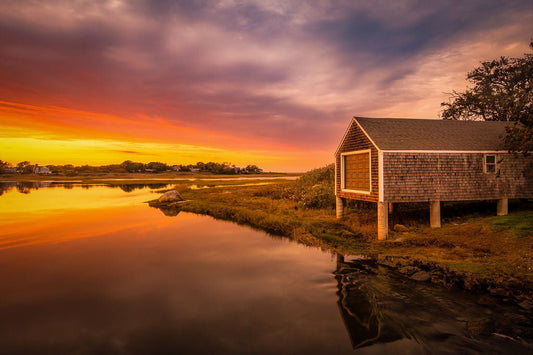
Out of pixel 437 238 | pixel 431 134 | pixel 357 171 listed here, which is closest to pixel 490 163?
pixel 431 134

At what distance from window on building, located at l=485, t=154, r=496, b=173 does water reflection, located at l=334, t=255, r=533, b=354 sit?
1096 cm

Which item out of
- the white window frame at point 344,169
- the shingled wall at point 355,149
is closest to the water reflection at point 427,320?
the shingled wall at point 355,149

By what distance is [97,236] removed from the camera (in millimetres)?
21828

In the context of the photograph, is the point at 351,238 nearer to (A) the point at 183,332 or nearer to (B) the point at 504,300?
(B) the point at 504,300

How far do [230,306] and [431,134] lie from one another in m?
15.4

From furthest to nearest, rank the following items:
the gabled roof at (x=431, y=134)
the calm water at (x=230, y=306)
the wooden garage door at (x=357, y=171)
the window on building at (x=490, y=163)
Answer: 1. the wooden garage door at (x=357, y=171)
2. the window on building at (x=490, y=163)
3. the gabled roof at (x=431, y=134)
4. the calm water at (x=230, y=306)

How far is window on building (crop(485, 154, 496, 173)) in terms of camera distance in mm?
18141

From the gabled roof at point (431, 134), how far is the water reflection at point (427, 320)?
→ 8.34 m

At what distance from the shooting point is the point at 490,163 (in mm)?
18156

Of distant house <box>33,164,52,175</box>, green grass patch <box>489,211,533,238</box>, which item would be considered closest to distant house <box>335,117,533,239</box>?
green grass patch <box>489,211,533,238</box>

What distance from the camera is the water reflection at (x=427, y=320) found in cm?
788

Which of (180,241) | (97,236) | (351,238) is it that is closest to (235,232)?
(180,241)

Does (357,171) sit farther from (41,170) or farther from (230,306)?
(41,170)

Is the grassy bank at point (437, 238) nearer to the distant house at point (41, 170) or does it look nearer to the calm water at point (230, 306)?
the calm water at point (230, 306)
